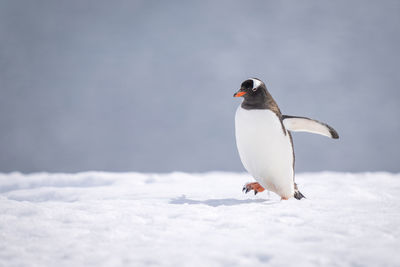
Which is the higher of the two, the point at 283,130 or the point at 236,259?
the point at 283,130

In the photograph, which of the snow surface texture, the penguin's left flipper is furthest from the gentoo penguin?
the snow surface texture

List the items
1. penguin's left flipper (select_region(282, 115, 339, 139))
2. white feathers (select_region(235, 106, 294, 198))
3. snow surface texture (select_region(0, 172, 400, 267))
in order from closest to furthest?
snow surface texture (select_region(0, 172, 400, 267)) → white feathers (select_region(235, 106, 294, 198)) → penguin's left flipper (select_region(282, 115, 339, 139))

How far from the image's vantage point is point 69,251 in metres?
1.68

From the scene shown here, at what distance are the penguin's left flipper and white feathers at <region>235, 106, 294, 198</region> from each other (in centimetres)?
18

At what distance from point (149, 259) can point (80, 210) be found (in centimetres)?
116

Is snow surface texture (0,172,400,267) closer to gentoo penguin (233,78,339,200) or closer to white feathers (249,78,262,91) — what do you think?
gentoo penguin (233,78,339,200)

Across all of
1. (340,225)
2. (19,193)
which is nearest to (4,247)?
(340,225)

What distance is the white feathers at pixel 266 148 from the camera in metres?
3.26

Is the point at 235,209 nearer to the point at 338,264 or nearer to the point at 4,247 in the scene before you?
the point at 338,264

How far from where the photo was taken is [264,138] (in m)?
3.26

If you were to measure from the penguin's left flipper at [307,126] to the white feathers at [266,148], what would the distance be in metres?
0.18

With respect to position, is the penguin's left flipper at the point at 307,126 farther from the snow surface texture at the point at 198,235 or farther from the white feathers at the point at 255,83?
the snow surface texture at the point at 198,235

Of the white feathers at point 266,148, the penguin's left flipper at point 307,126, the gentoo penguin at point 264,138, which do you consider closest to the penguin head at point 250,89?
the gentoo penguin at point 264,138

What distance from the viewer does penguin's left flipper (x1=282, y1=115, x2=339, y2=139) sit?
11.6 feet
